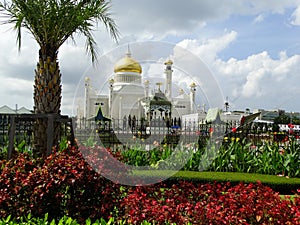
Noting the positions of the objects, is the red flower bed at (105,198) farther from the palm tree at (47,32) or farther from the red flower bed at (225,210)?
the palm tree at (47,32)

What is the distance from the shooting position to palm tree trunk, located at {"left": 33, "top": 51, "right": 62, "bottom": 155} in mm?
7074

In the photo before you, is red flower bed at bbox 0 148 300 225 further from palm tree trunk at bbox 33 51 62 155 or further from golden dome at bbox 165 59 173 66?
palm tree trunk at bbox 33 51 62 155

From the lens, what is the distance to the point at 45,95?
7.20m

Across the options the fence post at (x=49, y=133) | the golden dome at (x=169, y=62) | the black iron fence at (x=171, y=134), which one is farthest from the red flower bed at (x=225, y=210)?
the black iron fence at (x=171, y=134)

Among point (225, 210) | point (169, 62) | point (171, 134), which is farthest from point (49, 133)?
point (171, 134)

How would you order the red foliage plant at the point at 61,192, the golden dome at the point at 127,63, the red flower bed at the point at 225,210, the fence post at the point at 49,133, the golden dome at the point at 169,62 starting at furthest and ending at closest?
1. the golden dome at the point at 127,63
2. the fence post at the point at 49,133
3. the golden dome at the point at 169,62
4. the red foliage plant at the point at 61,192
5. the red flower bed at the point at 225,210

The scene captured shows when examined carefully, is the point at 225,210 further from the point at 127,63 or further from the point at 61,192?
the point at 127,63

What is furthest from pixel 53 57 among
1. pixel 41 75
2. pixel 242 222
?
pixel 242 222

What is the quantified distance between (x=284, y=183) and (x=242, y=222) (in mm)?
4305

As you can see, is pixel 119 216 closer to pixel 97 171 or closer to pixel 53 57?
pixel 97 171

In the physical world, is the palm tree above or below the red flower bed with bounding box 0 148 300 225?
above

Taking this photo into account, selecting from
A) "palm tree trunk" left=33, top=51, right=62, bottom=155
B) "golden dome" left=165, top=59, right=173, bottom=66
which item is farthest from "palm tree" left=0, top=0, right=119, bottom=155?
"golden dome" left=165, top=59, right=173, bottom=66

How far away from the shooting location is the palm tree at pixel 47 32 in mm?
7047

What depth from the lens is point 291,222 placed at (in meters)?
3.27
